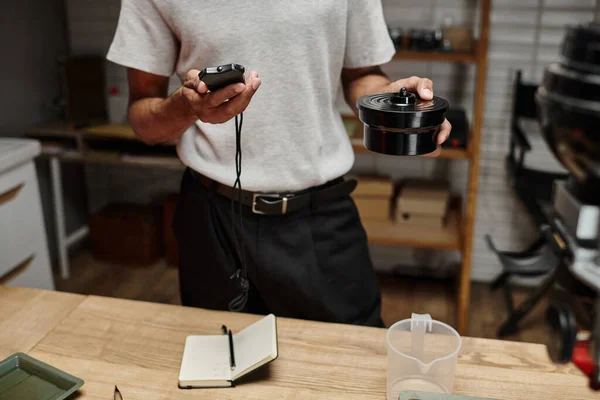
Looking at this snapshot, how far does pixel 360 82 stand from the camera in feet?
4.89

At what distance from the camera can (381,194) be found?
302cm

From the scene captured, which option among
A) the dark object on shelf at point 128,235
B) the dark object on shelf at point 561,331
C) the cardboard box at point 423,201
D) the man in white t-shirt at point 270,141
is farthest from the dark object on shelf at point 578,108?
the dark object on shelf at point 128,235

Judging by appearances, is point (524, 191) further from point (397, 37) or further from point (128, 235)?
point (128, 235)

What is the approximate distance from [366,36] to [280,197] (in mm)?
421

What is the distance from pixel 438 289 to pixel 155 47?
2366mm

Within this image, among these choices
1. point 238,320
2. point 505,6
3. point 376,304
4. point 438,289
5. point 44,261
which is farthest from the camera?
point 438,289

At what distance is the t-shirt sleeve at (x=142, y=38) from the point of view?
1.38 metres

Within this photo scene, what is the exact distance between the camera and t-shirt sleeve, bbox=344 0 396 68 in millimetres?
1395

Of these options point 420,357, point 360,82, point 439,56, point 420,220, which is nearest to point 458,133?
point 439,56

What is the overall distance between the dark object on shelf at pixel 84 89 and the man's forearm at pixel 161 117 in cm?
191

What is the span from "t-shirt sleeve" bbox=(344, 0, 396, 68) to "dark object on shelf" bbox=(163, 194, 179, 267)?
2119mm

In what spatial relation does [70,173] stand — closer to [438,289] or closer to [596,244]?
[438,289]

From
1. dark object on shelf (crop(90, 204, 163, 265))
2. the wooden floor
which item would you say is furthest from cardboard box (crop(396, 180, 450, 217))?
dark object on shelf (crop(90, 204, 163, 265))

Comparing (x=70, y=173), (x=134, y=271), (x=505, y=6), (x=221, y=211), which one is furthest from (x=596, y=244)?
(x=70, y=173)
